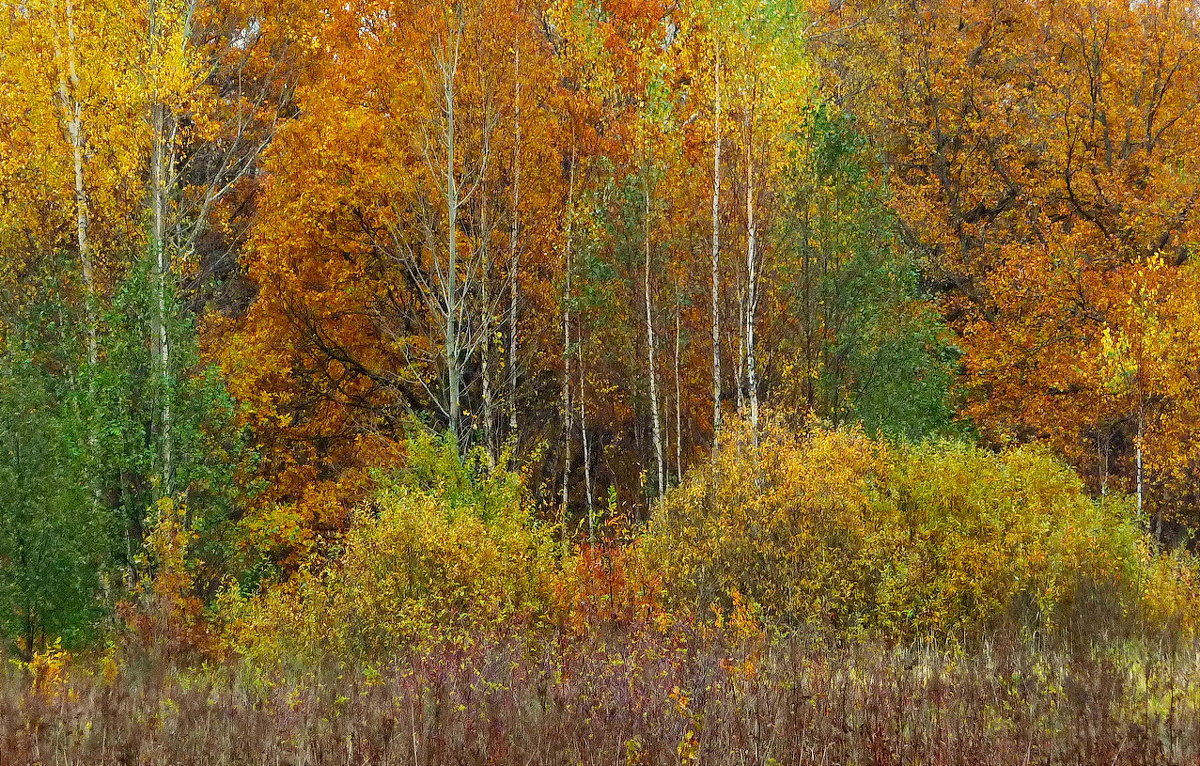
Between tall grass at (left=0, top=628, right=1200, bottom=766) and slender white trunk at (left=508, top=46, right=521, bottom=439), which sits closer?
→ tall grass at (left=0, top=628, right=1200, bottom=766)

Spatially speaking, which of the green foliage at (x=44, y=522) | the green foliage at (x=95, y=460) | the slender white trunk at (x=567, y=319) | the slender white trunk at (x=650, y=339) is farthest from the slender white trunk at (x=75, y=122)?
the slender white trunk at (x=650, y=339)

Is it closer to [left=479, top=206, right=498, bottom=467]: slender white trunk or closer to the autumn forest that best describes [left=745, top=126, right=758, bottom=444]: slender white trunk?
the autumn forest

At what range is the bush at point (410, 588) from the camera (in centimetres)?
1046

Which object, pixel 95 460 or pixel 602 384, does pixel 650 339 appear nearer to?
pixel 602 384

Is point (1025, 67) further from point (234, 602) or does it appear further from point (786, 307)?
point (234, 602)

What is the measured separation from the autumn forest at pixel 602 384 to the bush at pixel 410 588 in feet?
0.18

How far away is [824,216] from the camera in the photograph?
19.2m

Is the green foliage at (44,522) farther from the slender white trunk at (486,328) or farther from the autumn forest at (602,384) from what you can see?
the slender white trunk at (486,328)

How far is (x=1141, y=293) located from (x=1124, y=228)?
11.3 ft

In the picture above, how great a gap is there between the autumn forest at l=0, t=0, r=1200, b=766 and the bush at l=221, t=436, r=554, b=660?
0.18 feet

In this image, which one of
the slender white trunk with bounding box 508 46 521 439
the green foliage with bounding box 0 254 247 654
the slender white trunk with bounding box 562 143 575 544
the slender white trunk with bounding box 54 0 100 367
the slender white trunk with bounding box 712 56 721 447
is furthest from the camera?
the slender white trunk with bounding box 562 143 575 544

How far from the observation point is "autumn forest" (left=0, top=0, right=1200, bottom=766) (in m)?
7.13

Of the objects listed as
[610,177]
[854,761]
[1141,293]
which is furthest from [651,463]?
[854,761]

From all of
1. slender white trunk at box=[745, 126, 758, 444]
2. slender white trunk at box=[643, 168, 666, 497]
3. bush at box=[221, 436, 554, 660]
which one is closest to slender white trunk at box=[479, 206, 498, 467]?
slender white trunk at box=[643, 168, 666, 497]
